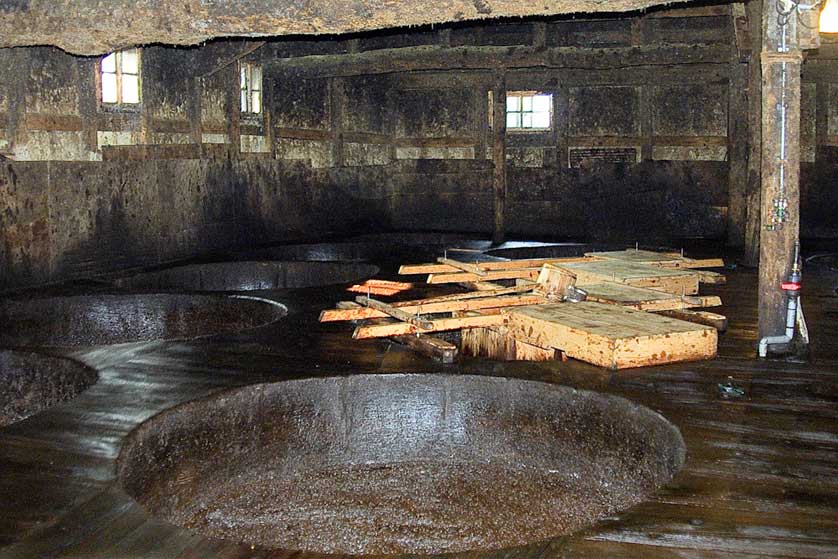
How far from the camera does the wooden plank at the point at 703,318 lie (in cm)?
699

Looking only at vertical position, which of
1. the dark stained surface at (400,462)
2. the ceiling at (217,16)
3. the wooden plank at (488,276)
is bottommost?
the dark stained surface at (400,462)

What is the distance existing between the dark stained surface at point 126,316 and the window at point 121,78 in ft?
9.00

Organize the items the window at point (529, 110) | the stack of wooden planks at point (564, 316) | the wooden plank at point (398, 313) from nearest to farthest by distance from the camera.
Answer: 1. the stack of wooden planks at point (564, 316)
2. the wooden plank at point (398, 313)
3. the window at point (529, 110)

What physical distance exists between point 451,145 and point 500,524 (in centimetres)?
1183

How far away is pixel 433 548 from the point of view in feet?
17.6

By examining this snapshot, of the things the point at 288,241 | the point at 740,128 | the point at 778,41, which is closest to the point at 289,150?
the point at 288,241

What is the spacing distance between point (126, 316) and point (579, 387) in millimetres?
4753

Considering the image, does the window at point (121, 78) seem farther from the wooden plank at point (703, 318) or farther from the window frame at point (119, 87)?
the wooden plank at point (703, 318)

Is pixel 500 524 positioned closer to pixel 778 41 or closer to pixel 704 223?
pixel 778 41

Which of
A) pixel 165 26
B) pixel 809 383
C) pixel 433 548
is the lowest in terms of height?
pixel 433 548

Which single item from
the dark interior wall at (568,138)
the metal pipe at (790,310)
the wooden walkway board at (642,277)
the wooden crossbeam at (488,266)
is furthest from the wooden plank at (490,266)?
the dark interior wall at (568,138)

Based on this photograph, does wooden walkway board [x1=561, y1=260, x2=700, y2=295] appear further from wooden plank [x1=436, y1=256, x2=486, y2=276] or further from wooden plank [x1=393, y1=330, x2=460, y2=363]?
wooden plank [x1=393, y1=330, x2=460, y2=363]

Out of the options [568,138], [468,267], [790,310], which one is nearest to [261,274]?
[468,267]

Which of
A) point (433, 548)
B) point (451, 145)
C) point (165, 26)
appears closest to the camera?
point (433, 548)
